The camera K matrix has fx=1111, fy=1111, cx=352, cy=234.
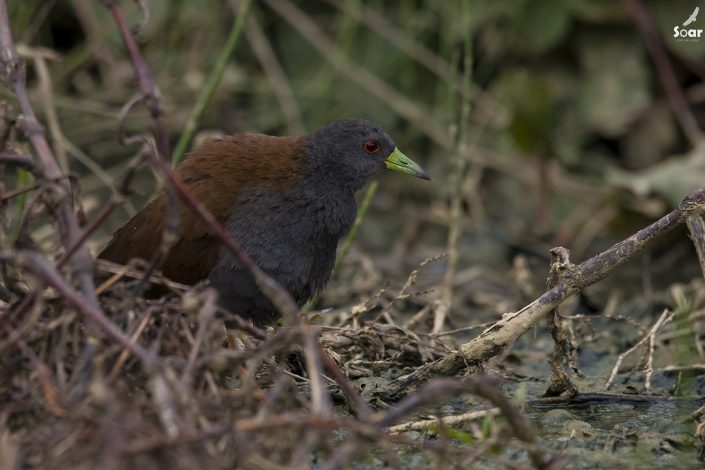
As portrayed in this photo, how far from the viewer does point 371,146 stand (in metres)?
4.16

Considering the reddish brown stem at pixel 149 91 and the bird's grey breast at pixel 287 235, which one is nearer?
the reddish brown stem at pixel 149 91

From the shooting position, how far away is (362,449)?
2238mm

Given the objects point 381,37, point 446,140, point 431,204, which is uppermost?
point 381,37

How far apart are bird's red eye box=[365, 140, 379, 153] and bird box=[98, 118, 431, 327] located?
0.21 m

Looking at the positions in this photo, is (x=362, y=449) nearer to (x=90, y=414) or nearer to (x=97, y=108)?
(x=90, y=414)

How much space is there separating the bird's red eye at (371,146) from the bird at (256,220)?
0.21 m

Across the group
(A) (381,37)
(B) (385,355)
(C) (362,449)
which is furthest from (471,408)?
(A) (381,37)

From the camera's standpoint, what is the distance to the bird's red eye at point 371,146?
414cm

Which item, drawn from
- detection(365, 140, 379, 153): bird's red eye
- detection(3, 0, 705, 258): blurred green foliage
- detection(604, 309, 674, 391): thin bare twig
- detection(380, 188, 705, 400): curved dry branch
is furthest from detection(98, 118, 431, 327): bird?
detection(3, 0, 705, 258): blurred green foliage

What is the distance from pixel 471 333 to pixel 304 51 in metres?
3.03

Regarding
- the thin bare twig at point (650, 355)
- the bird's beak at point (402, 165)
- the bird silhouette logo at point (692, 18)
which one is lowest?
the thin bare twig at point (650, 355)

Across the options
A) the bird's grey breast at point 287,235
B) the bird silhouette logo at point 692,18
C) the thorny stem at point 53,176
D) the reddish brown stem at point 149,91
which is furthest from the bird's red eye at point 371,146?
the bird silhouette logo at point 692,18

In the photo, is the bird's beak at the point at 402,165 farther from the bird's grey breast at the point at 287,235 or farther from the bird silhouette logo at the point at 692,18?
the bird silhouette logo at the point at 692,18

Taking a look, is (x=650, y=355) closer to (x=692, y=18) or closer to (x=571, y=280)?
(x=571, y=280)
